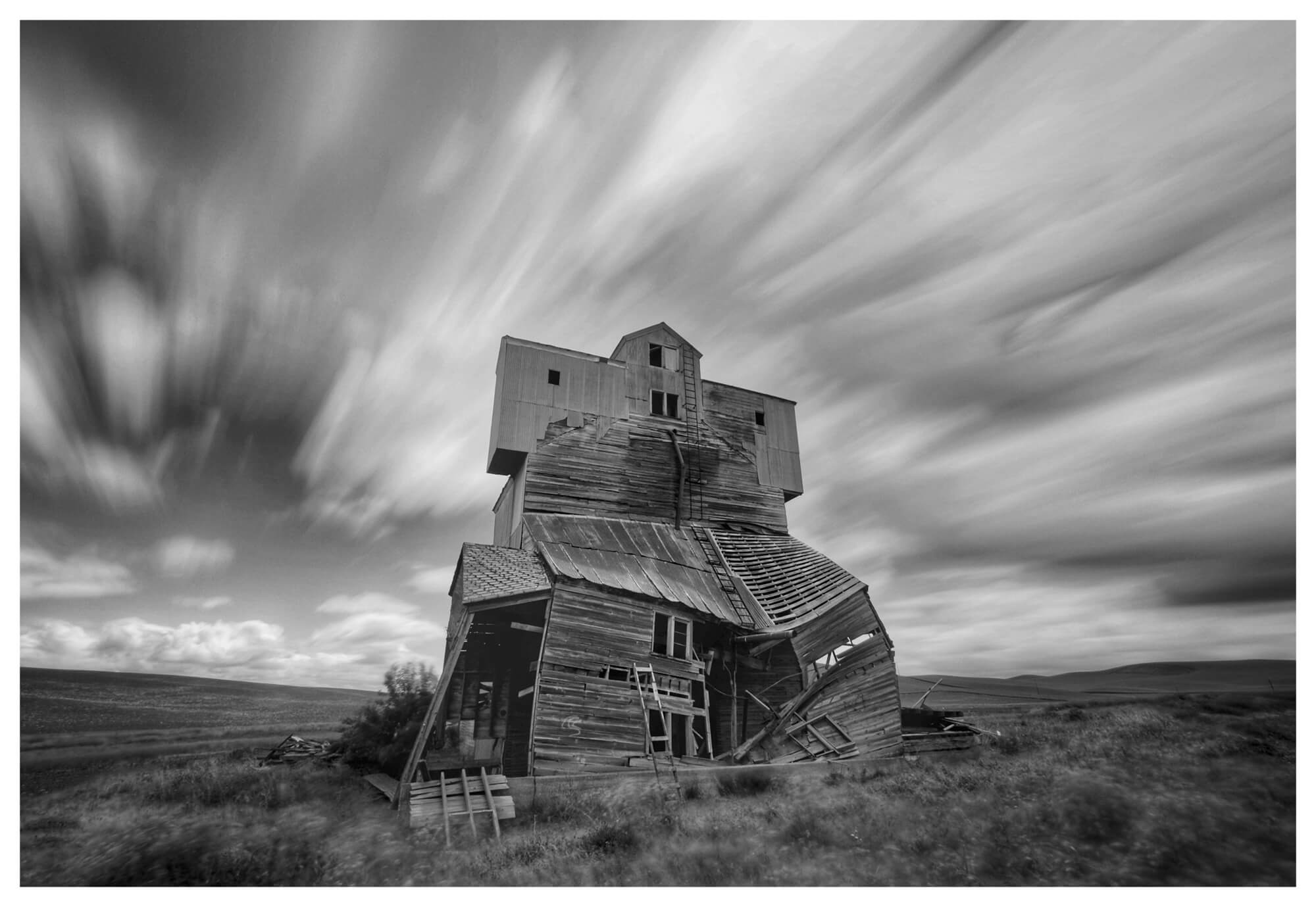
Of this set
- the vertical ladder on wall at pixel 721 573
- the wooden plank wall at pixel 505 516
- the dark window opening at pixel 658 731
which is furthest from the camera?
the wooden plank wall at pixel 505 516

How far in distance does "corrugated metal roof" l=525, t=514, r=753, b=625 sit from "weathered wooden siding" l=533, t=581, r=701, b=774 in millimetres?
683

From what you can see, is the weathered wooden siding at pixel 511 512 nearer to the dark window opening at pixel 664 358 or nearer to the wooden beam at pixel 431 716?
the wooden beam at pixel 431 716

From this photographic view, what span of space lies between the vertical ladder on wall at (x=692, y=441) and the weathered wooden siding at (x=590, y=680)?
660 cm

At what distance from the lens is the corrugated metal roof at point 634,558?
55.7 feet

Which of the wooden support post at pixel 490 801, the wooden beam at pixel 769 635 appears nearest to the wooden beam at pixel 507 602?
the wooden support post at pixel 490 801

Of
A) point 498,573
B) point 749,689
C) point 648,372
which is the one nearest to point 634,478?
point 648,372

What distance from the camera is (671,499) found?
22.3m

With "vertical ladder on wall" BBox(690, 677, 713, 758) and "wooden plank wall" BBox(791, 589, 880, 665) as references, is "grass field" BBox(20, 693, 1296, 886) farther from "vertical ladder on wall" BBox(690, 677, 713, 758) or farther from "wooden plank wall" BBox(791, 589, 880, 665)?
"wooden plank wall" BBox(791, 589, 880, 665)

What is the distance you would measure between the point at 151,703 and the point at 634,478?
25.1m

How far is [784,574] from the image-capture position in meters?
20.9

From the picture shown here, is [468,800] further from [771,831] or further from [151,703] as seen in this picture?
[151,703]
